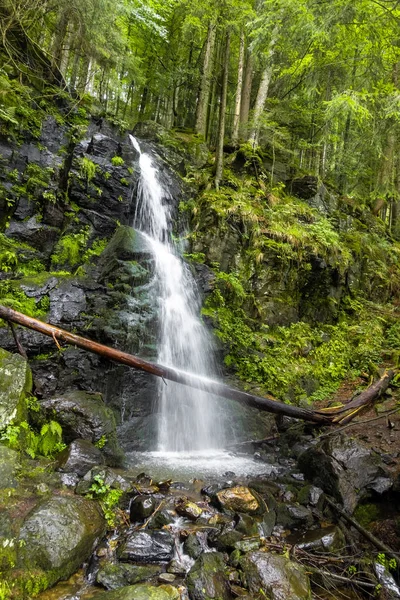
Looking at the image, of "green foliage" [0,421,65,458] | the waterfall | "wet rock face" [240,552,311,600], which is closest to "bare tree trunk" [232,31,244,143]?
the waterfall

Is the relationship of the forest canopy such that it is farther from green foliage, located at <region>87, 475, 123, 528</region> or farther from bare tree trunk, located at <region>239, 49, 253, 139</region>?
green foliage, located at <region>87, 475, 123, 528</region>

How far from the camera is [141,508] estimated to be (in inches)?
157

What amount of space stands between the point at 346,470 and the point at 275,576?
240cm

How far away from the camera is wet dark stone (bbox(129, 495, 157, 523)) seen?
3.96 metres

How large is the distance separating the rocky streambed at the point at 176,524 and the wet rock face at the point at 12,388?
15mm

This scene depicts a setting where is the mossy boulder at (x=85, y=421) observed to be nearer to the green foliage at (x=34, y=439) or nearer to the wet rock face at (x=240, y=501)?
the green foliage at (x=34, y=439)

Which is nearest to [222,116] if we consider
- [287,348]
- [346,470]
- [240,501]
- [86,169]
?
[86,169]

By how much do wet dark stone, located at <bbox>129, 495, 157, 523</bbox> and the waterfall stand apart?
276 centimetres

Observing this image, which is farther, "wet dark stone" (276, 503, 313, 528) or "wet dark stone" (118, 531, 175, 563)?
"wet dark stone" (276, 503, 313, 528)

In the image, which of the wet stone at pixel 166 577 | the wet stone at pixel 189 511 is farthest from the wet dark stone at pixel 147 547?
the wet stone at pixel 189 511

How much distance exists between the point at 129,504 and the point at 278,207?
36.1 ft

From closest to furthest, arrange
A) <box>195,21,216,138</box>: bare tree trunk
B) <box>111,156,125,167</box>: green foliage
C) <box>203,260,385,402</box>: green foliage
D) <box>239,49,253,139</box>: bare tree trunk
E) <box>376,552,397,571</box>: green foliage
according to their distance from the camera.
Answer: <box>376,552,397,571</box>: green foliage → <box>203,260,385,402</box>: green foliage → <box>111,156,125,167</box>: green foliage → <box>195,21,216,138</box>: bare tree trunk → <box>239,49,253,139</box>: bare tree trunk

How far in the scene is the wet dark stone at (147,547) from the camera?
3354 mm

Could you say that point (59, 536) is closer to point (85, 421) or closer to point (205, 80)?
point (85, 421)
